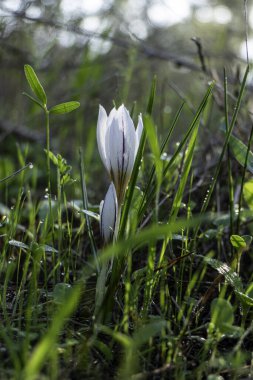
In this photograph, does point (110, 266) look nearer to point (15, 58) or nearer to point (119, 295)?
point (119, 295)

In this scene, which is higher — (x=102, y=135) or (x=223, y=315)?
(x=102, y=135)

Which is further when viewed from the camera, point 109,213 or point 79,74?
point 79,74

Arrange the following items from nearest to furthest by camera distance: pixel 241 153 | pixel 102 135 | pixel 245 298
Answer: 1. pixel 245 298
2. pixel 102 135
3. pixel 241 153

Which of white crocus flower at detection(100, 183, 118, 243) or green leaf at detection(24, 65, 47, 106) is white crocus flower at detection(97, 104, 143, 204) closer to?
white crocus flower at detection(100, 183, 118, 243)

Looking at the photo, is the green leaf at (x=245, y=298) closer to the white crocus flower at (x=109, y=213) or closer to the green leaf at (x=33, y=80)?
the white crocus flower at (x=109, y=213)

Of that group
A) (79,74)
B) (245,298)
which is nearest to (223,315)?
(245,298)

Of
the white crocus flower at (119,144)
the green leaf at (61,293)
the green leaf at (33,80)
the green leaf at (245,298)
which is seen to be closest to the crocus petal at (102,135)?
the white crocus flower at (119,144)

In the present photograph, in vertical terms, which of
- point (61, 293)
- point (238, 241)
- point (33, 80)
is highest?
point (33, 80)

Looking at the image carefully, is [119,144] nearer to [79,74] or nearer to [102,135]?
[102,135]

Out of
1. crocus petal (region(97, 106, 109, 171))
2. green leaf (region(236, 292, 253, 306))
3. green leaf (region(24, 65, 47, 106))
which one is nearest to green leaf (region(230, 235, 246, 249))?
green leaf (region(236, 292, 253, 306))
